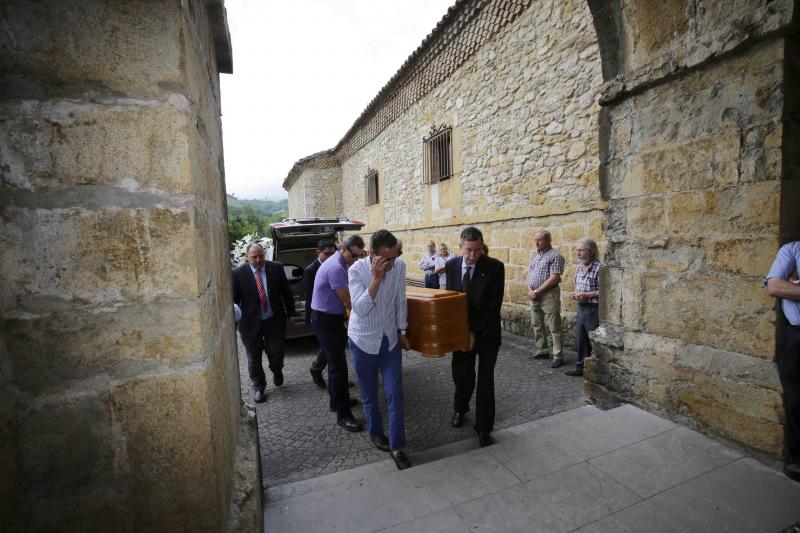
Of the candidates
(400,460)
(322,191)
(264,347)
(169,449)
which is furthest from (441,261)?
(322,191)

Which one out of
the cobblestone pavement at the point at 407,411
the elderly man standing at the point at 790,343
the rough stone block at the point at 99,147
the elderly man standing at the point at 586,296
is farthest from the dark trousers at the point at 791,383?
the rough stone block at the point at 99,147

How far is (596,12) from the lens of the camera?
328 cm

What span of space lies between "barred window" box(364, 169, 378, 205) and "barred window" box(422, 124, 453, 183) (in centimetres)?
437

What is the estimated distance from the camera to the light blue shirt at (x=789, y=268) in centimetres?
230

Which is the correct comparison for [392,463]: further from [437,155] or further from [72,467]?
[437,155]

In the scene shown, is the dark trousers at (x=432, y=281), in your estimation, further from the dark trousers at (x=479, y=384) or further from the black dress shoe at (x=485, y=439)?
the black dress shoe at (x=485, y=439)

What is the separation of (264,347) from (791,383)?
4.95 m

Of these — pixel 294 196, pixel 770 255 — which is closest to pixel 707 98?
pixel 770 255

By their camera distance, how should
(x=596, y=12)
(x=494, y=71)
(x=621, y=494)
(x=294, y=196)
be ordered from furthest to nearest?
(x=294, y=196) < (x=494, y=71) < (x=596, y=12) < (x=621, y=494)

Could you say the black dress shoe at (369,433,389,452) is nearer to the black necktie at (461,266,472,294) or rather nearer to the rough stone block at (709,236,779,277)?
the black necktie at (461,266,472,294)

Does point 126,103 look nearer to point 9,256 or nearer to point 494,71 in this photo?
point 9,256

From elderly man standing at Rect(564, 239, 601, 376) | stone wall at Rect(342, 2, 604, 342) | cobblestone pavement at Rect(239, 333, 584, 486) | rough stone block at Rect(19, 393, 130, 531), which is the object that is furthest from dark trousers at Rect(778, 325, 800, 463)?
rough stone block at Rect(19, 393, 130, 531)

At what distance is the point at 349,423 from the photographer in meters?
3.57

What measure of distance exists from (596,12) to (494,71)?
13.8ft
